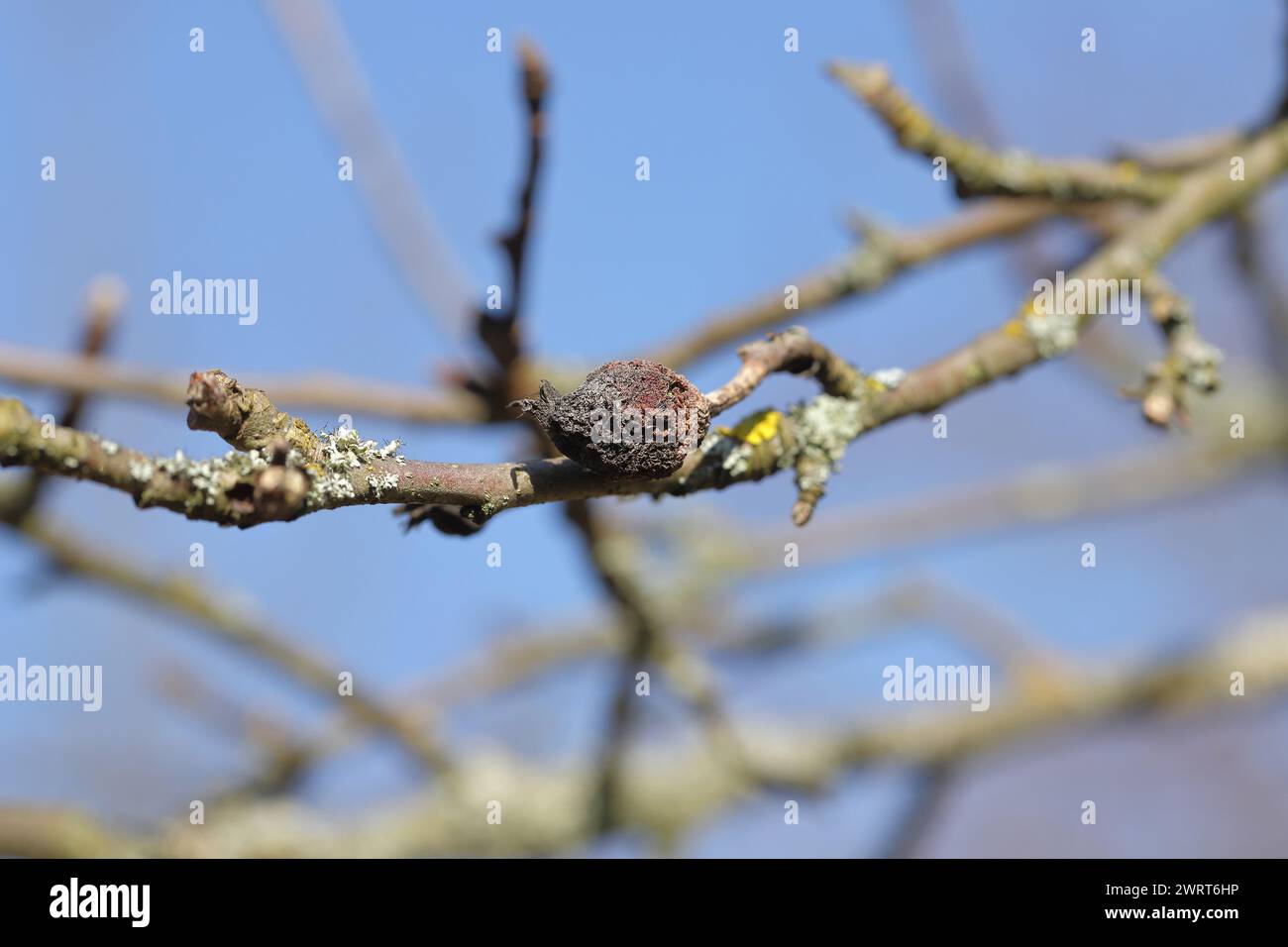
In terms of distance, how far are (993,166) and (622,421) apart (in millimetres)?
1137

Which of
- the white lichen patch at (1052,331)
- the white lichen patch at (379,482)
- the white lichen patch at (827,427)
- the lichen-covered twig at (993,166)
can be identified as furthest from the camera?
the lichen-covered twig at (993,166)

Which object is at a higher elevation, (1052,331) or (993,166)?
(993,166)

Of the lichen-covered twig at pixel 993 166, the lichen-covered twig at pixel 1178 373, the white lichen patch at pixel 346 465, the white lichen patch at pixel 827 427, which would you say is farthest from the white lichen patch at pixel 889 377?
the white lichen patch at pixel 346 465

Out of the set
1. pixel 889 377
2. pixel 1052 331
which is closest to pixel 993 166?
pixel 1052 331

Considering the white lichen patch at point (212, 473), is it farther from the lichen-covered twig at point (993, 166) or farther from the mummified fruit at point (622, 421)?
the lichen-covered twig at point (993, 166)

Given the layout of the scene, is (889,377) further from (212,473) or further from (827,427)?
(212,473)

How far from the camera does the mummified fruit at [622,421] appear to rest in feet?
3.35

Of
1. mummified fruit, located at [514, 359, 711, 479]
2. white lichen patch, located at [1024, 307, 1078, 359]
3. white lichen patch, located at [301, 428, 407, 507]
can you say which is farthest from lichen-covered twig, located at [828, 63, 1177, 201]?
white lichen patch, located at [301, 428, 407, 507]

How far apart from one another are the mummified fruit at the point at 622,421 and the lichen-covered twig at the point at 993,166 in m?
0.88

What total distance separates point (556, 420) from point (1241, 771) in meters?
7.19

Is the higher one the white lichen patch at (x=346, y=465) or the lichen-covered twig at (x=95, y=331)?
the lichen-covered twig at (x=95, y=331)

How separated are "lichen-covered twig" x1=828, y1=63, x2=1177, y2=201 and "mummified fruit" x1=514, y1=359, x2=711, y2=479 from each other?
2.89 feet

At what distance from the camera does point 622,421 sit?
1025mm

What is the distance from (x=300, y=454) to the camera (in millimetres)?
1007
